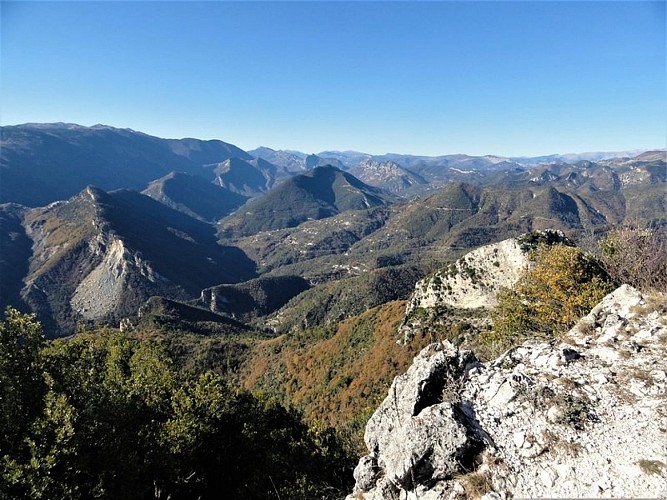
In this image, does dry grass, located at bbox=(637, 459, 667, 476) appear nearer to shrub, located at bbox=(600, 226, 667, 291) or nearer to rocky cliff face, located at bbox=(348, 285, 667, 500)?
rocky cliff face, located at bbox=(348, 285, 667, 500)

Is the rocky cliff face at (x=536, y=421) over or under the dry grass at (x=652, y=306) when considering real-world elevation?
under

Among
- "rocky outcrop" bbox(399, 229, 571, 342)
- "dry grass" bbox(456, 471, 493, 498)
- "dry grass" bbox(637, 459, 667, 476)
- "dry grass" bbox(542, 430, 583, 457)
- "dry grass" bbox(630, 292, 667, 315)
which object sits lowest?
"rocky outcrop" bbox(399, 229, 571, 342)

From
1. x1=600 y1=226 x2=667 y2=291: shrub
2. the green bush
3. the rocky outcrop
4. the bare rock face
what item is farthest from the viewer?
the bare rock face

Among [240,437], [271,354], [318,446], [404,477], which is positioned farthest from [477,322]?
[271,354]

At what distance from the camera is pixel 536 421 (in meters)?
13.2

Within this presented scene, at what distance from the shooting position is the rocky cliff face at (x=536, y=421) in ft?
37.7

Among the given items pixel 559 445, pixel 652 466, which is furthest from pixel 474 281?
pixel 652 466

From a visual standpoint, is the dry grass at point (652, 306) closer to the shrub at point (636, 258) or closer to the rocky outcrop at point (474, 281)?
the shrub at point (636, 258)

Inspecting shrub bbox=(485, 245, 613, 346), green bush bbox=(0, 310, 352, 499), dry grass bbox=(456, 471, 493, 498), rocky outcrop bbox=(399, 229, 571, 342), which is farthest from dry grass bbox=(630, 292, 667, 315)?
rocky outcrop bbox=(399, 229, 571, 342)

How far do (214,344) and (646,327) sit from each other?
13406 centimetres

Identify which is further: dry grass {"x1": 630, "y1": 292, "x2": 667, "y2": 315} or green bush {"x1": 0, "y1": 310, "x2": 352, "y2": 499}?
green bush {"x1": 0, "y1": 310, "x2": 352, "y2": 499}

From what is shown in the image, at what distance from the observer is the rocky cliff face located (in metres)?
11.5

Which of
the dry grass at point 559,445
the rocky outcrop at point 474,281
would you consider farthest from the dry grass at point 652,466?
the rocky outcrop at point 474,281

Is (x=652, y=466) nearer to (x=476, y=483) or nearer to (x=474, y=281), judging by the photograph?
(x=476, y=483)
